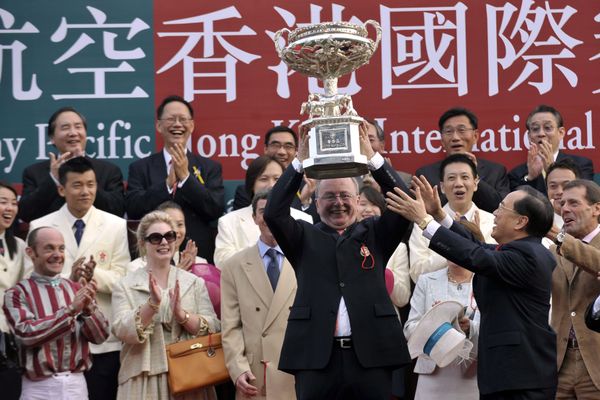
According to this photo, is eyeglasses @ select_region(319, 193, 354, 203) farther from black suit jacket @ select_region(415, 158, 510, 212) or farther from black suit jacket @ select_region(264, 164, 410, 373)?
black suit jacket @ select_region(415, 158, 510, 212)

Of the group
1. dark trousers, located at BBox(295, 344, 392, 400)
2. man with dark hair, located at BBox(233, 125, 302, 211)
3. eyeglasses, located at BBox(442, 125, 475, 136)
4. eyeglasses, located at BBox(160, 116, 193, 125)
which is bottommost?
dark trousers, located at BBox(295, 344, 392, 400)

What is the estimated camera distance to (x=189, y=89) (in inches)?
351

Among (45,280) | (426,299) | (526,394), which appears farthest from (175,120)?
(526,394)

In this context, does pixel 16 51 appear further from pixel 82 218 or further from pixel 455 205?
pixel 455 205

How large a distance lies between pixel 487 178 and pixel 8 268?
3.36 metres

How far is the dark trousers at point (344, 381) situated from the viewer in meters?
5.51

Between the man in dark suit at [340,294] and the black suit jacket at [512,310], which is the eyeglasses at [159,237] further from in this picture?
the black suit jacket at [512,310]

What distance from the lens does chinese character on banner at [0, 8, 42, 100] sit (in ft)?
29.2

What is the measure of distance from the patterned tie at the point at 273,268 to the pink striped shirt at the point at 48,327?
39.8 inches

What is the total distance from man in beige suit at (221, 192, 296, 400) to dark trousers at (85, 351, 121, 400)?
3.10 feet

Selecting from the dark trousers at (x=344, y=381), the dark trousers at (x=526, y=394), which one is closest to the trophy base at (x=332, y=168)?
the dark trousers at (x=344, y=381)

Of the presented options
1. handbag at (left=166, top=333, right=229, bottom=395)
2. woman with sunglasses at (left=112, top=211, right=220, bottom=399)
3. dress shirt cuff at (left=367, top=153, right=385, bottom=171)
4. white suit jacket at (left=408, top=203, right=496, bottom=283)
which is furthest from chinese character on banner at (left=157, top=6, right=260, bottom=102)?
dress shirt cuff at (left=367, top=153, right=385, bottom=171)

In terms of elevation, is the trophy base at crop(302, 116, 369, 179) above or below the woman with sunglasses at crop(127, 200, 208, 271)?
above

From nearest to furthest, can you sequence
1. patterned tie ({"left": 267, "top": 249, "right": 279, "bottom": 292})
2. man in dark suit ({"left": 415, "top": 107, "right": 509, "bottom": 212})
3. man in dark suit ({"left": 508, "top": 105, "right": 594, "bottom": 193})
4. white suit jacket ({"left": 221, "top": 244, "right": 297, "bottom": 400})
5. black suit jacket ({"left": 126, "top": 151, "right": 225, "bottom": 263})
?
white suit jacket ({"left": 221, "top": 244, "right": 297, "bottom": 400}), patterned tie ({"left": 267, "top": 249, "right": 279, "bottom": 292}), black suit jacket ({"left": 126, "top": 151, "right": 225, "bottom": 263}), man in dark suit ({"left": 508, "top": 105, "right": 594, "bottom": 193}), man in dark suit ({"left": 415, "top": 107, "right": 509, "bottom": 212})
